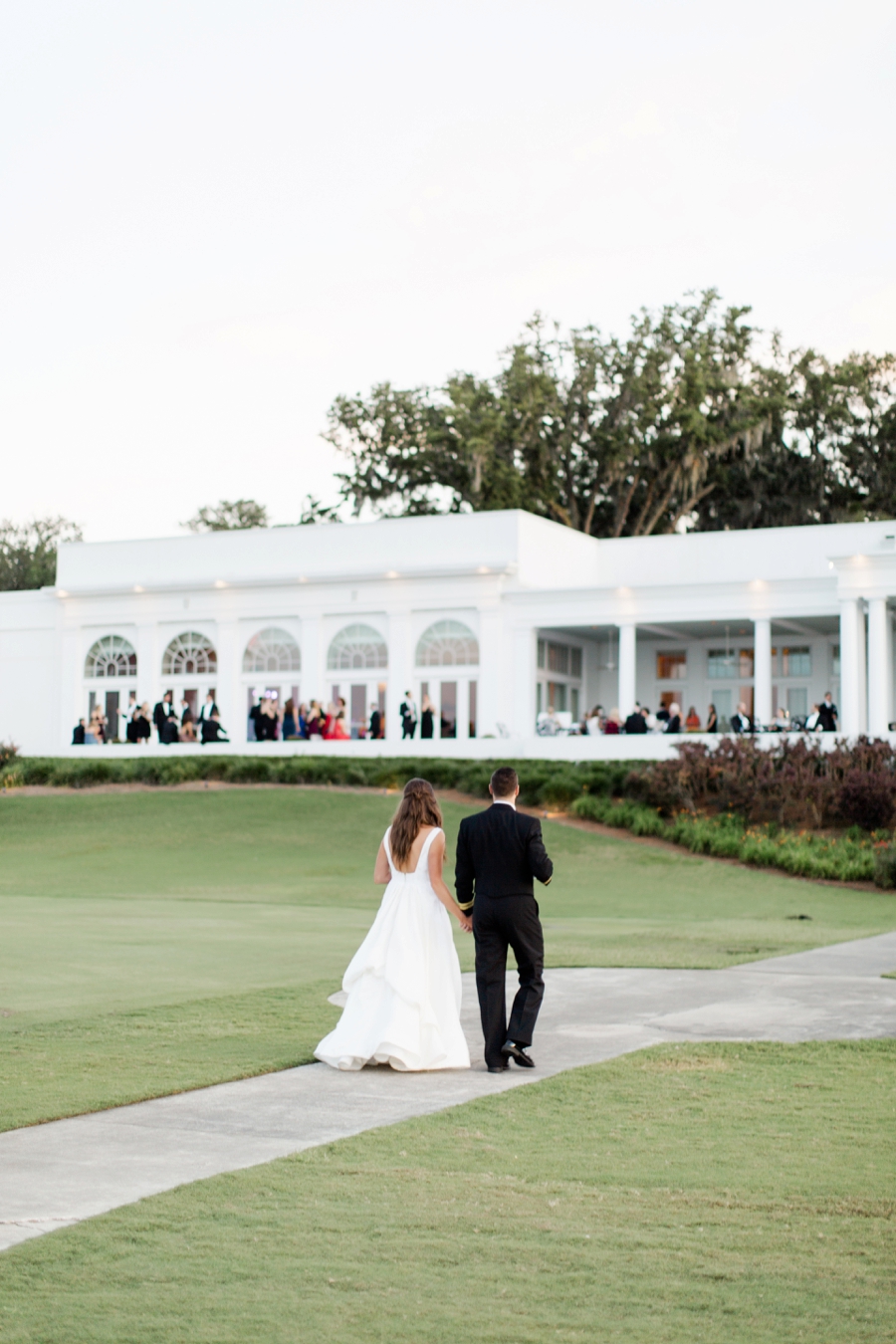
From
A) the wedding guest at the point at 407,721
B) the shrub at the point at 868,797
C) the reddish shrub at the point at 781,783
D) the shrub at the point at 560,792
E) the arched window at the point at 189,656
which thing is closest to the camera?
the shrub at the point at 868,797

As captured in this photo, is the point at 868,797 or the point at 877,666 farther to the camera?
the point at 877,666

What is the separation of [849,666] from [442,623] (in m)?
11.4

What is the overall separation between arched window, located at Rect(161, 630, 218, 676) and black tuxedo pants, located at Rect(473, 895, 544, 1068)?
121 feet

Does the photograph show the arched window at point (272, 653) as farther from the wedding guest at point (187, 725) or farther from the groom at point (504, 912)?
the groom at point (504, 912)

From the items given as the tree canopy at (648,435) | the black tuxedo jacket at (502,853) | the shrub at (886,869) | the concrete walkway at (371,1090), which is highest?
the tree canopy at (648,435)

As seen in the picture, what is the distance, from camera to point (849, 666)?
121ft

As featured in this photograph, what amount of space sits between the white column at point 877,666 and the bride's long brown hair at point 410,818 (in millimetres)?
29193

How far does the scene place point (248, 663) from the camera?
44.7m

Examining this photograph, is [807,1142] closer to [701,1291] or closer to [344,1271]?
[701,1291]

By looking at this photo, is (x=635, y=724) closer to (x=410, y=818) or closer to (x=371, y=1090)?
(x=410, y=818)

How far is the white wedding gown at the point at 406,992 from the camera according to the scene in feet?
27.8

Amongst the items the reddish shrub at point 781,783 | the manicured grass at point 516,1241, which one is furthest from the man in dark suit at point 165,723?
the manicured grass at point 516,1241

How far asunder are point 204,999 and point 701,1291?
22.0 feet

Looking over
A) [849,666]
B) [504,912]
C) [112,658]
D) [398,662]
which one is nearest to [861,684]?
[849,666]
